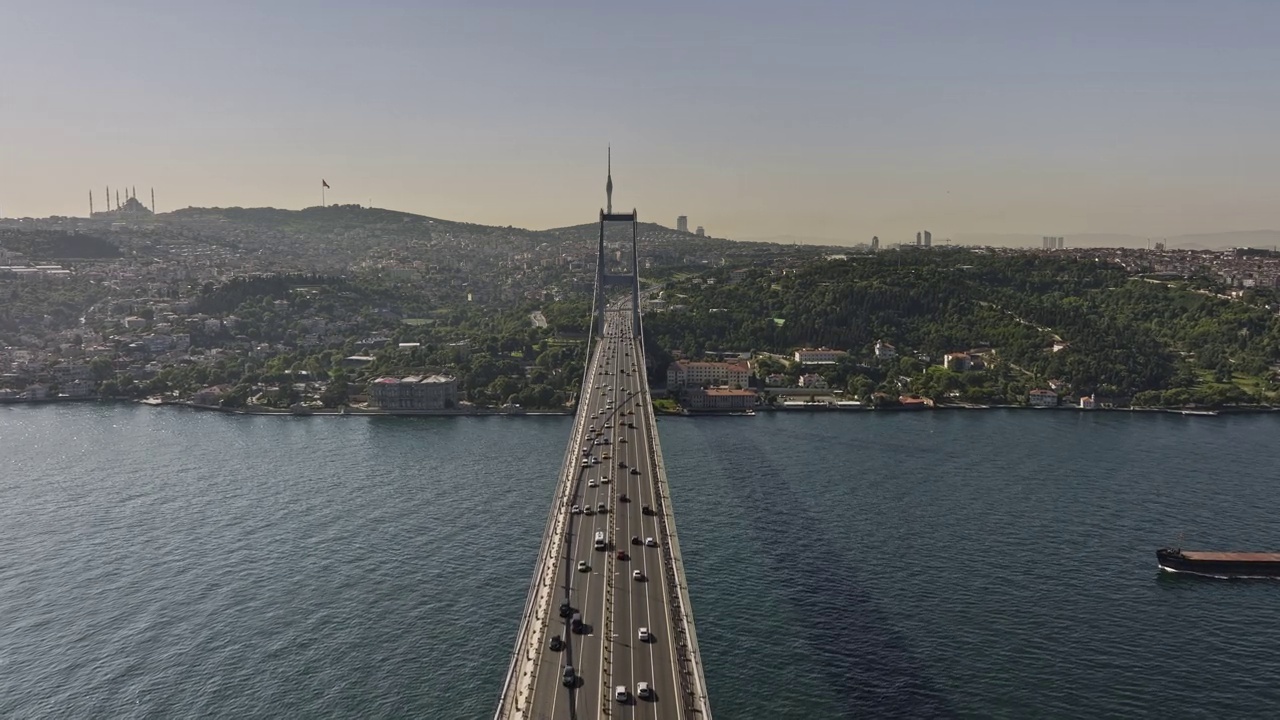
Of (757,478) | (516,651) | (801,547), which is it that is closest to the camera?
(516,651)

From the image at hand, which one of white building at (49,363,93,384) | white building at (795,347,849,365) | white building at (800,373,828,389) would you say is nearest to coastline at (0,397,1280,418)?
white building at (49,363,93,384)

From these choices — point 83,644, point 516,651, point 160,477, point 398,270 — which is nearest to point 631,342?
point 160,477

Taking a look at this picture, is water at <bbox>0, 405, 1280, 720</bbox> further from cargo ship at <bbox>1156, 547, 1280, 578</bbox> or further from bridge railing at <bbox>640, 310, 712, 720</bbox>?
bridge railing at <bbox>640, 310, 712, 720</bbox>

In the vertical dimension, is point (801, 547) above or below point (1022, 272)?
below

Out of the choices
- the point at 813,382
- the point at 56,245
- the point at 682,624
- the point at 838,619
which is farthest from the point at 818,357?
the point at 56,245

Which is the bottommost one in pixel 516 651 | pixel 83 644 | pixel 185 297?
pixel 83 644

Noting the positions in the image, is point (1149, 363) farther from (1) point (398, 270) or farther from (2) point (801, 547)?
(1) point (398, 270)
